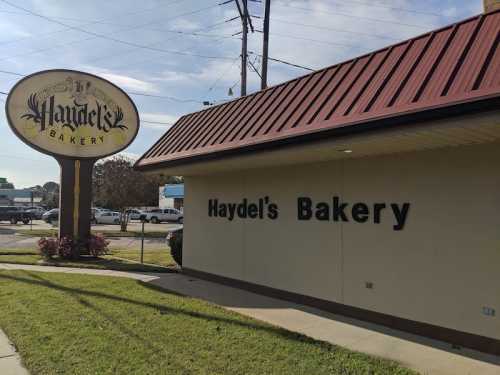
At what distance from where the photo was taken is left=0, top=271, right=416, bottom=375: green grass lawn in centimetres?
511

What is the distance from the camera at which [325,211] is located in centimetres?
821

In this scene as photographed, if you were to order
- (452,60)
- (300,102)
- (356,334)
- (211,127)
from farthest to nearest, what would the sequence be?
1. (211,127)
2. (300,102)
3. (356,334)
4. (452,60)

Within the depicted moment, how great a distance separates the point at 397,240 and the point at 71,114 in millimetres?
13054

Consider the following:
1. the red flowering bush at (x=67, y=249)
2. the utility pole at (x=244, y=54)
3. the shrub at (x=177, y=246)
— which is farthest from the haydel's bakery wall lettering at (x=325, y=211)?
the utility pole at (x=244, y=54)

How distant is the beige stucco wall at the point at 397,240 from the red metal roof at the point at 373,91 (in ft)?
3.94

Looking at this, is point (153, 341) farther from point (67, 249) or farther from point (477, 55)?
point (67, 249)

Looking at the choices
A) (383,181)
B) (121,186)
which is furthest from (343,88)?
(121,186)

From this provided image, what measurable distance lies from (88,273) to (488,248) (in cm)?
990

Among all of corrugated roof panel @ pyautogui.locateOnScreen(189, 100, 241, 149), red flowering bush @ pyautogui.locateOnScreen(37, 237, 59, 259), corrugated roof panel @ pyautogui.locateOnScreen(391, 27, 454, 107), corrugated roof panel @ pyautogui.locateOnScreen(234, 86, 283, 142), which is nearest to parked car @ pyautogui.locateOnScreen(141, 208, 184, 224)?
red flowering bush @ pyautogui.locateOnScreen(37, 237, 59, 259)

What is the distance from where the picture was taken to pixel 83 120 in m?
16.2

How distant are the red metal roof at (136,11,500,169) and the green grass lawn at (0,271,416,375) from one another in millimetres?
2950

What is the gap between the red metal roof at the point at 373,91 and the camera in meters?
5.18

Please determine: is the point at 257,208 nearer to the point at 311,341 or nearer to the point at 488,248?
the point at 311,341

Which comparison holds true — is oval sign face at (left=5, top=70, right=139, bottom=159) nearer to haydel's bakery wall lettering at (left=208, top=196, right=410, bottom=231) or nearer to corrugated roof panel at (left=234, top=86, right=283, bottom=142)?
haydel's bakery wall lettering at (left=208, top=196, right=410, bottom=231)
